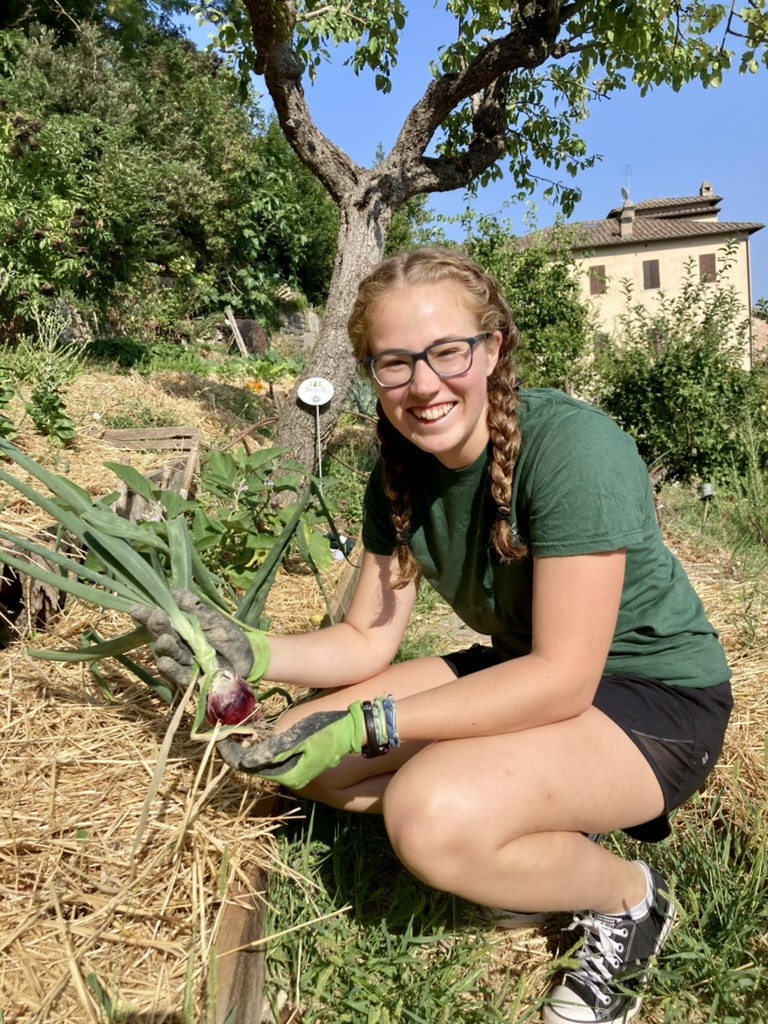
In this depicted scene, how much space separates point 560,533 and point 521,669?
0.27 m

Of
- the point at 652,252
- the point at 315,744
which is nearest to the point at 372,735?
the point at 315,744

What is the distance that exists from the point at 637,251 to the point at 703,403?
29654 mm

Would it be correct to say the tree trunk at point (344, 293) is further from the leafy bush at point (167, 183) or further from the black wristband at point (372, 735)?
the leafy bush at point (167, 183)

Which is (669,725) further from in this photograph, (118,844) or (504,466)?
(118,844)

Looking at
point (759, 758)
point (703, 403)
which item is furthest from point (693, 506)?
point (759, 758)

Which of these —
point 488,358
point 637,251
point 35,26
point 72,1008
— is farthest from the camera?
point 637,251

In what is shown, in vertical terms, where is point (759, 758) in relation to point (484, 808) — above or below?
below

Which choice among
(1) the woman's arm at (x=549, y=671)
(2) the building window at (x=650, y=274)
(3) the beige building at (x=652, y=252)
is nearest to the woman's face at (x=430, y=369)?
(1) the woman's arm at (x=549, y=671)

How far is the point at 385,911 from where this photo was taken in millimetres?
1722

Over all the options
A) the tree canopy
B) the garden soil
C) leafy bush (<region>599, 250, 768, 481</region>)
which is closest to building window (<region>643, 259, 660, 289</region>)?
leafy bush (<region>599, 250, 768, 481</region>)

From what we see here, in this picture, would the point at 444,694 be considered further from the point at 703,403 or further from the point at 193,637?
the point at 703,403

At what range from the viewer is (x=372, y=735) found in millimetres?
1479

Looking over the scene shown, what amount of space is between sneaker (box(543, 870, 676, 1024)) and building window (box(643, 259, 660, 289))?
35.5 metres

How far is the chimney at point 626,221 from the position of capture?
33.5 m
